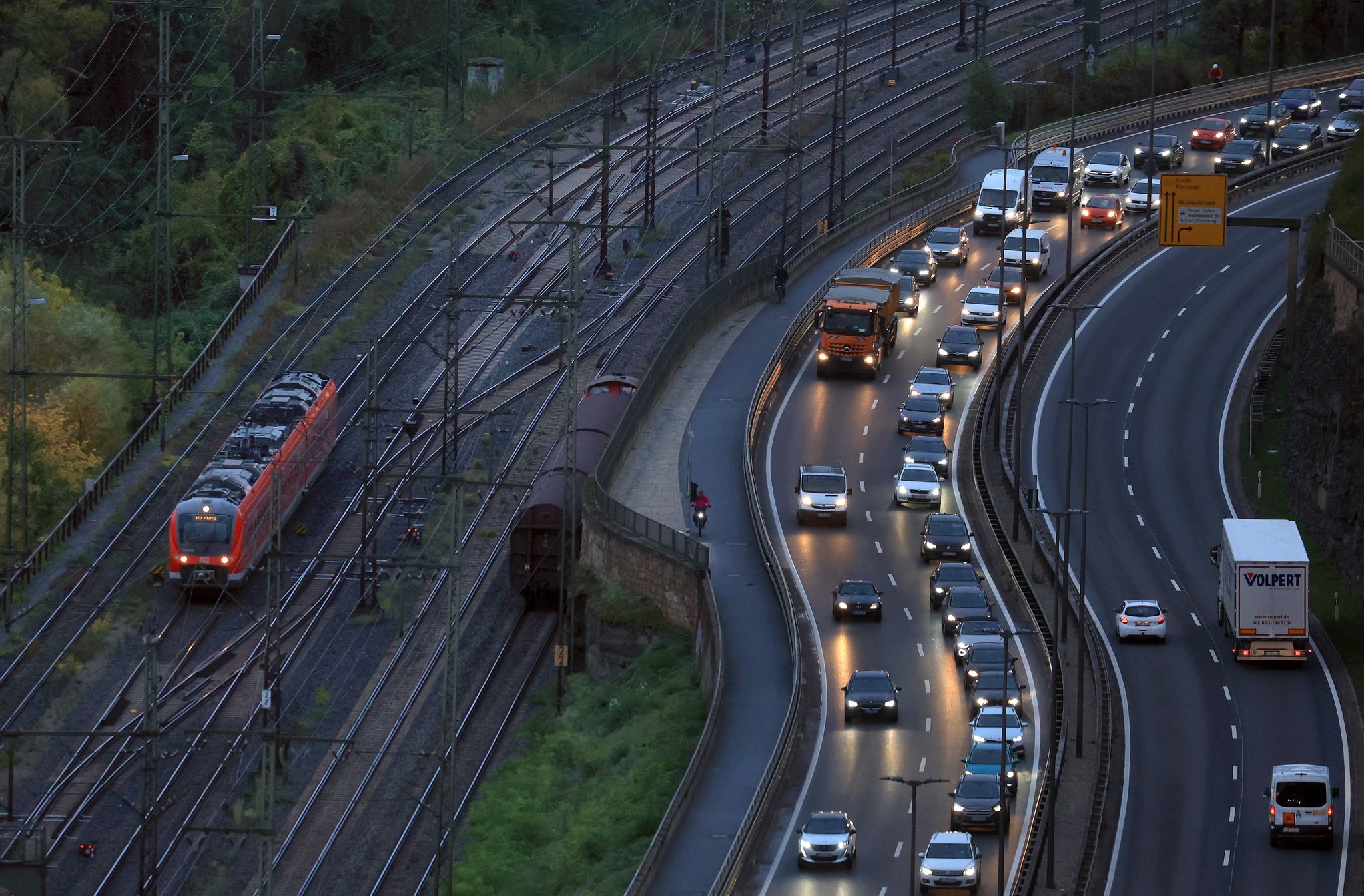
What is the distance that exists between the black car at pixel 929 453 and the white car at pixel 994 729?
17771 millimetres

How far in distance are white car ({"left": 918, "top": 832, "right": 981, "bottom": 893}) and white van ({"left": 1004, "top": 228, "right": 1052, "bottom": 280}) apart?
41225 mm

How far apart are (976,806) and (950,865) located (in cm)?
300

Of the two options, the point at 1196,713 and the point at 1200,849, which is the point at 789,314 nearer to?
the point at 1196,713

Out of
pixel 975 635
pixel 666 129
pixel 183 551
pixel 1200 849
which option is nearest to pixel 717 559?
pixel 975 635

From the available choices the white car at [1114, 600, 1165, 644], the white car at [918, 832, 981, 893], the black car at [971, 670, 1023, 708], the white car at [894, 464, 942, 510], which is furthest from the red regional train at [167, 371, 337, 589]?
the white car at [1114, 600, 1165, 644]

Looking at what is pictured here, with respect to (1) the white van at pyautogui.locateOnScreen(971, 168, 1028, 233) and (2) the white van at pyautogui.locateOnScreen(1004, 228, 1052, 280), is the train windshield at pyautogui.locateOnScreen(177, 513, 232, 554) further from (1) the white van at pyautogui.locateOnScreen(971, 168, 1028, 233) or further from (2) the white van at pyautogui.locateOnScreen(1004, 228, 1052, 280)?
(1) the white van at pyautogui.locateOnScreen(971, 168, 1028, 233)

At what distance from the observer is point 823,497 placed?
205 feet

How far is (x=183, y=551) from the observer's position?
198 ft

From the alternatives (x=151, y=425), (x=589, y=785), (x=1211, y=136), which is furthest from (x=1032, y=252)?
(x=589, y=785)

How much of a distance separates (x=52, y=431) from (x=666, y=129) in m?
37.3

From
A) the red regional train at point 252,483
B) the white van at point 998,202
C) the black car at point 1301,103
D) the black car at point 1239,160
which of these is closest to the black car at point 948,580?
the red regional train at point 252,483

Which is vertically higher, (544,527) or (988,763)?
(544,527)

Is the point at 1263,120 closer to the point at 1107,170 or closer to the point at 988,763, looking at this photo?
the point at 1107,170

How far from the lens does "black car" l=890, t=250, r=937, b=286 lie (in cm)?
8275
